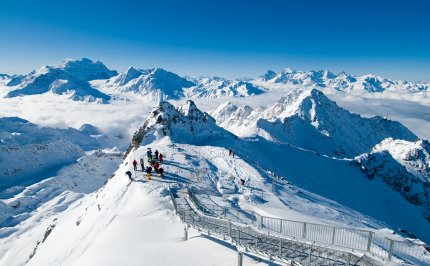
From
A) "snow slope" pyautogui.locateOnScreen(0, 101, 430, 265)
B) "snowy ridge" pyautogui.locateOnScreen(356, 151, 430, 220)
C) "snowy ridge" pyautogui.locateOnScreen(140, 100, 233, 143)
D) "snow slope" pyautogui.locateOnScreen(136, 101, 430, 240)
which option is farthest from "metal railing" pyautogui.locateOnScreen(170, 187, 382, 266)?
"snowy ridge" pyautogui.locateOnScreen(356, 151, 430, 220)

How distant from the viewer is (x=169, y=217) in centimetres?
3531

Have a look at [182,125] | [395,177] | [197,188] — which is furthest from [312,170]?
[197,188]

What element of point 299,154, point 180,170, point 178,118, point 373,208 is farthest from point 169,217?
point 373,208

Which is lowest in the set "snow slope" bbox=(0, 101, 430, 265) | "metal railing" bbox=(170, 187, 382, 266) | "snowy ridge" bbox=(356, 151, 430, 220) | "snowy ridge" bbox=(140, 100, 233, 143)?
"snowy ridge" bbox=(356, 151, 430, 220)

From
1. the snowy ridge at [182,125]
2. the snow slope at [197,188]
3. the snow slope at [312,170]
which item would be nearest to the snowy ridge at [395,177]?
the snow slope at [312,170]

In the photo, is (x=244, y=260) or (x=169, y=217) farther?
(x=169, y=217)

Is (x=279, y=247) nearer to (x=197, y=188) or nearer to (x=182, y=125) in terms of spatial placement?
(x=197, y=188)

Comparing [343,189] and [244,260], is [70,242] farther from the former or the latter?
[343,189]

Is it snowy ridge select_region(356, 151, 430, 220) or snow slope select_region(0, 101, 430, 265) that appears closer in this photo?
snow slope select_region(0, 101, 430, 265)

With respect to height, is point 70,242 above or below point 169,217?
below

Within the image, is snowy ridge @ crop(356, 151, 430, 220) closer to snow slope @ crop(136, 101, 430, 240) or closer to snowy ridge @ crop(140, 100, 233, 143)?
snow slope @ crop(136, 101, 430, 240)

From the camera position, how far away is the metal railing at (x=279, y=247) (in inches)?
763

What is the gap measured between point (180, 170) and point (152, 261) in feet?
90.9

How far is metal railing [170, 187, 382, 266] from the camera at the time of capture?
19391 millimetres
